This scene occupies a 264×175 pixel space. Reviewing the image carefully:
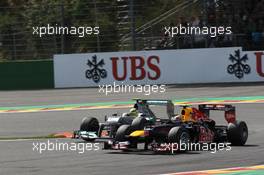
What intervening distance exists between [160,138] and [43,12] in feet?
62.7

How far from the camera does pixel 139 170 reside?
10.4 meters

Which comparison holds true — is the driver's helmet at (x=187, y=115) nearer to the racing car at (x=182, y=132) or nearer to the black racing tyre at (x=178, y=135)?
the racing car at (x=182, y=132)

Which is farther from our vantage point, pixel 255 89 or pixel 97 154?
pixel 255 89

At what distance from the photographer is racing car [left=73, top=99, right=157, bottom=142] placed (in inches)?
513

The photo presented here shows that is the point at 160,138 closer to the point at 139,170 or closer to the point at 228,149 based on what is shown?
the point at 228,149

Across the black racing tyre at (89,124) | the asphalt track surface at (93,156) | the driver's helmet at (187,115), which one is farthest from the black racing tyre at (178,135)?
the black racing tyre at (89,124)

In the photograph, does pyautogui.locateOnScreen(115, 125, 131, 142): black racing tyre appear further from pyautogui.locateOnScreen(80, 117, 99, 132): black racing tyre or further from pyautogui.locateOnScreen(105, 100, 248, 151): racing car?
pyautogui.locateOnScreen(80, 117, 99, 132): black racing tyre

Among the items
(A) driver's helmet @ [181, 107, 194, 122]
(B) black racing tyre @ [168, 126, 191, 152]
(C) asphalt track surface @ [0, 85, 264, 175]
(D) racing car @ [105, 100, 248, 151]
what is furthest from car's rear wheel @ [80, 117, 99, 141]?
(B) black racing tyre @ [168, 126, 191, 152]

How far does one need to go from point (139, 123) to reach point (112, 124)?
65 centimetres

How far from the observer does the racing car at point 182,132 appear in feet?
40.6

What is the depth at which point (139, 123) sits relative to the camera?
12.7 meters

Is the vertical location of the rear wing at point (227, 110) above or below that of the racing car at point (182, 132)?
above

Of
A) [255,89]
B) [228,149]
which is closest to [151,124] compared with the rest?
[228,149]

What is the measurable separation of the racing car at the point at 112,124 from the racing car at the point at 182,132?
0.11 metres
